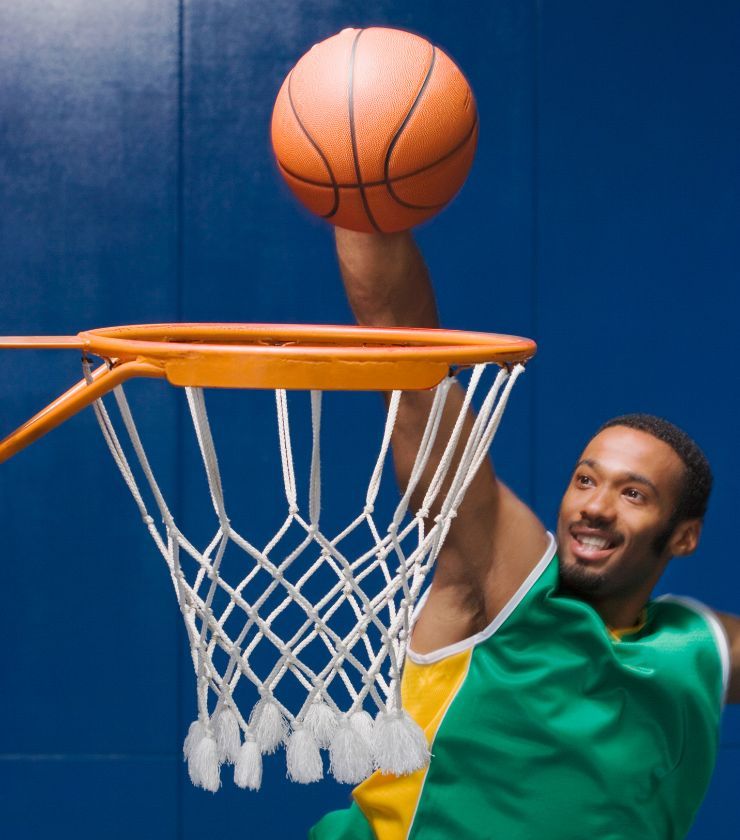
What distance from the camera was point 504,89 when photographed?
248 centimetres

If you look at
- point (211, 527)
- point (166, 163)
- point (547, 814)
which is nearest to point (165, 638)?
point (211, 527)

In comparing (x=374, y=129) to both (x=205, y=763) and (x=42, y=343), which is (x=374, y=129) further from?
(x=205, y=763)

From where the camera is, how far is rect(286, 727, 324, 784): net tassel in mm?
1378

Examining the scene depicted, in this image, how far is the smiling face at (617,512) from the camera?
63.9 inches

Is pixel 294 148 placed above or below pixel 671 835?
above

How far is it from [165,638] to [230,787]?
33 centimetres

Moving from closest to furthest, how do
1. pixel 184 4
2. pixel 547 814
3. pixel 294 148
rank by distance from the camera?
pixel 294 148 < pixel 547 814 < pixel 184 4

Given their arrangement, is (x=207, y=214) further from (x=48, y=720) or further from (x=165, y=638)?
(x=48, y=720)

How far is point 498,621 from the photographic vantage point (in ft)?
5.31

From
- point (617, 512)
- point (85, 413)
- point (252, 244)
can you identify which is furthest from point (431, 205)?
point (85, 413)

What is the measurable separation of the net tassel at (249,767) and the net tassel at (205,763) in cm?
3

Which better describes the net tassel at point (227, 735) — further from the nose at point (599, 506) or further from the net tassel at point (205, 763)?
the nose at point (599, 506)

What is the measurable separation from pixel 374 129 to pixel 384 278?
22cm

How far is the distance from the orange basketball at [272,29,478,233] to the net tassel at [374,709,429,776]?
0.58m
